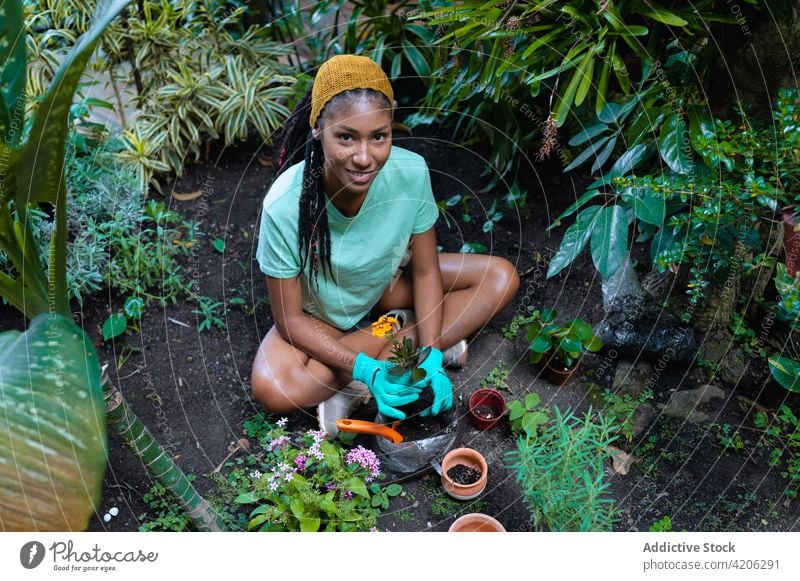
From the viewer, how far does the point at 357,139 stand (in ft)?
5.48

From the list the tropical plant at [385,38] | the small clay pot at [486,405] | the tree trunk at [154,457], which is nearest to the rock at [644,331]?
the small clay pot at [486,405]

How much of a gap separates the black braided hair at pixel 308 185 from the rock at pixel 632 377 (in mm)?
949

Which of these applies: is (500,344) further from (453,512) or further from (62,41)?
(62,41)

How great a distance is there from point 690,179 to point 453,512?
3.51 feet

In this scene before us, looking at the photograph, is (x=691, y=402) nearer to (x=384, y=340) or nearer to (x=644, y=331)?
(x=644, y=331)

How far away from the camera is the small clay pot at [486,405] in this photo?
210 centimetres

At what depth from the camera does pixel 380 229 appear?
2.05 metres

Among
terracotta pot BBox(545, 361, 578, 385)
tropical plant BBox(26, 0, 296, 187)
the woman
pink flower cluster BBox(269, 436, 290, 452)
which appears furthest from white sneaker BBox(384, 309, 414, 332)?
tropical plant BBox(26, 0, 296, 187)

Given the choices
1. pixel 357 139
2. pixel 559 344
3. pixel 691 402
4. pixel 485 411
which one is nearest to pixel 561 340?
pixel 559 344

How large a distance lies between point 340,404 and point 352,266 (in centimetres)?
43

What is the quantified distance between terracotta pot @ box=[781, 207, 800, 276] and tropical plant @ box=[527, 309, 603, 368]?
56 cm

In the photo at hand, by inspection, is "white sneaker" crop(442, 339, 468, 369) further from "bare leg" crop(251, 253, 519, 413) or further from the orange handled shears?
the orange handled shears

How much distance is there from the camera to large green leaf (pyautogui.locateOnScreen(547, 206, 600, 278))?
1938mm

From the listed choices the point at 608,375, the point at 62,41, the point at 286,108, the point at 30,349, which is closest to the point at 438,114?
the point at 286,108
